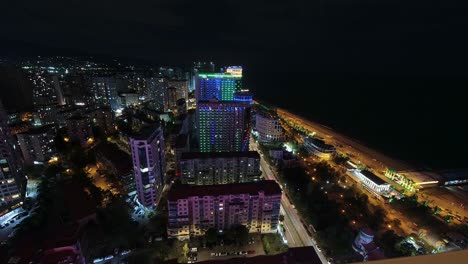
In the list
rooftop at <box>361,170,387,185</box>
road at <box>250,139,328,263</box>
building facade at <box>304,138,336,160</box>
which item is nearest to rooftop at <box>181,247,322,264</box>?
road at <box>250,139,328,263</box>

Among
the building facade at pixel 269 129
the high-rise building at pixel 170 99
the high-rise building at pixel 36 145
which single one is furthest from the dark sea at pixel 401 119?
the high-rise building at pixel 36 145

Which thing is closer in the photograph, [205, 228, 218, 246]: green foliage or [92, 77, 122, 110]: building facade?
Answer: [205, 228, 218, 246]: green foliage

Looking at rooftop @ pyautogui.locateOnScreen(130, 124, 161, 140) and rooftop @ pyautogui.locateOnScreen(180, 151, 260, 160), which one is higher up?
rooftop @ pyautogui.locateOnScreen(130, 124, 161, 140)

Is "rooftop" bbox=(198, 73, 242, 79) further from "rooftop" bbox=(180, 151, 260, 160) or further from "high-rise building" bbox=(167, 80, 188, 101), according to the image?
"rooftop" bbox=(180, 151, 260, 160)

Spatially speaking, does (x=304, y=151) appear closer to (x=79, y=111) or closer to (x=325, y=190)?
(x=325, y=190)

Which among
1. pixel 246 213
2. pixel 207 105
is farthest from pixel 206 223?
pixel 207 105

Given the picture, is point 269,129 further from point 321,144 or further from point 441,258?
point 441,258
